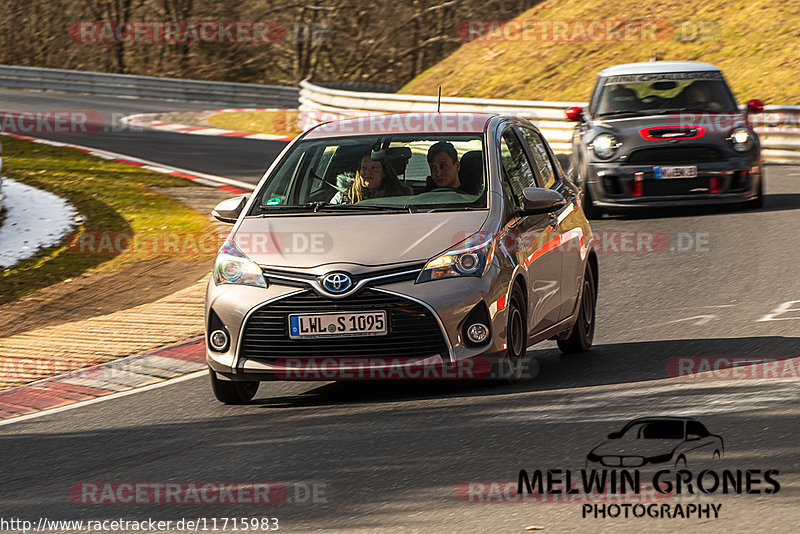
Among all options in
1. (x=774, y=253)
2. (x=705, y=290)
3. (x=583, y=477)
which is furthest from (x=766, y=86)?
(x=583, y=477)

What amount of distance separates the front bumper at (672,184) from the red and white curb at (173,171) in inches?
236

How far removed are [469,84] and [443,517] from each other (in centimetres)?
3183

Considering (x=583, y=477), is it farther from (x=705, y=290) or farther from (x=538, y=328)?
(x=705, y=290)

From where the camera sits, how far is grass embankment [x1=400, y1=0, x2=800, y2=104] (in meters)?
30.7

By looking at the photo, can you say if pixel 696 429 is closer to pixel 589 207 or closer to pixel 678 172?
pixel 678 172

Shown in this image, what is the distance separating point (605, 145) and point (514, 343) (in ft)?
26.5

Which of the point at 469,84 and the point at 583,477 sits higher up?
the point at 583,477

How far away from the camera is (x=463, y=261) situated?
7121mm

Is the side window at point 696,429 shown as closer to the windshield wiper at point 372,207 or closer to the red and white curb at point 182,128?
the windshield wiper at point 372,207

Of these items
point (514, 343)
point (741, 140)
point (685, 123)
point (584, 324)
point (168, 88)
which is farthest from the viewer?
point (168, 88)

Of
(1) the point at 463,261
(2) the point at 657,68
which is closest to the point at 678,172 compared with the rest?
(2) the point at 657,68

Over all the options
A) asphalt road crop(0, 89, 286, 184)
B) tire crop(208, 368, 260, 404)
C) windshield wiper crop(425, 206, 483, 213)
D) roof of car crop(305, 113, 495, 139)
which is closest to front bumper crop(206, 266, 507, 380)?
tire crop(208, 368, 260, 404)

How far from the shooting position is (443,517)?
5.17 m

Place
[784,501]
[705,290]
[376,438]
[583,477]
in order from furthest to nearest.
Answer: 1. [705,290]
2. [376,438]
3. [583,477]
4. [784,501]
